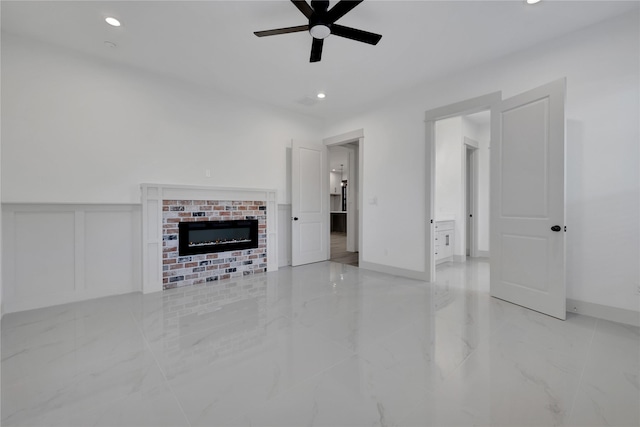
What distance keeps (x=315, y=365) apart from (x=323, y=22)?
274 cm

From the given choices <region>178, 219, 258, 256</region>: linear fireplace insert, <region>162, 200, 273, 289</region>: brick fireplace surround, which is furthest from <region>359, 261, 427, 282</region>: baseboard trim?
<region>178, 219, 258, 256</region>: linear fireplace insert

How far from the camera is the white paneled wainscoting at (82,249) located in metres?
2.88

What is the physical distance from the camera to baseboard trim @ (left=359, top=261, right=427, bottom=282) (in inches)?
158

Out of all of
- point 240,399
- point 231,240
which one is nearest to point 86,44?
point 231,240

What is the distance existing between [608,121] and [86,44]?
556cm

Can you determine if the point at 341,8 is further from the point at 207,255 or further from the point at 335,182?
the point at 335,182

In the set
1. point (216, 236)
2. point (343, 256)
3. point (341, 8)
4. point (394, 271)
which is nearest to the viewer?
point (341, 8)

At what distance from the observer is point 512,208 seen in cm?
306

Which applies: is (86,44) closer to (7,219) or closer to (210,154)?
(210,154)

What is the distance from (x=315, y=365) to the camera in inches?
73.2

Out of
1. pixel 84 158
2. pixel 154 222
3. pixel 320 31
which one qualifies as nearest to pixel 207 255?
pixel 154 222

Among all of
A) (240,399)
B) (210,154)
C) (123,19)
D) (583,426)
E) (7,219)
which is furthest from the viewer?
(210,154)

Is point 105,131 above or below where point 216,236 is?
above

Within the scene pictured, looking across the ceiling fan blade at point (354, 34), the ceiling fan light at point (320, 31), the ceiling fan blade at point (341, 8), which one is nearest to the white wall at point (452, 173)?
the ceiling fan blade at point (354, 34)
